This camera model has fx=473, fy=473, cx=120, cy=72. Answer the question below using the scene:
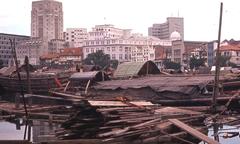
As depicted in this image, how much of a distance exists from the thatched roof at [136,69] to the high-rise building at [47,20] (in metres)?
102

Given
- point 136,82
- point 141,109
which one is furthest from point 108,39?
point 141,109

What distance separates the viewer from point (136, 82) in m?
19.9

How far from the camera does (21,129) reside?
16.7m

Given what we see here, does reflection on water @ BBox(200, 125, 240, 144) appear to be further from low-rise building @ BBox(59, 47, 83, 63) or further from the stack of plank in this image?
low-rise building @ BBox(59, 47, 83, 63)

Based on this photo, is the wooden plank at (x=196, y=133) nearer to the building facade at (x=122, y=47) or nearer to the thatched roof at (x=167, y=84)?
the thatched roof at (x=167, y=84)

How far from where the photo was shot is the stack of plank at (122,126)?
350 inches

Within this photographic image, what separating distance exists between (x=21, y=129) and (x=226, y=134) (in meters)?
7.69

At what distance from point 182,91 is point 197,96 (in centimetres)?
61

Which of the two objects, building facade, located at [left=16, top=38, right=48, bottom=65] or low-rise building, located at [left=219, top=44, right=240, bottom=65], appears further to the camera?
building facade, located at [left=16, top=38, right=48, bottom=65]

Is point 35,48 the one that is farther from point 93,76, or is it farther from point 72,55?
point 93,76

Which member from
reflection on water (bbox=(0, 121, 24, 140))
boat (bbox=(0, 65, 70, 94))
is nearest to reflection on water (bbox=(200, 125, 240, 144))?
reflection on water (bbox=(0, 121, 24, 140))

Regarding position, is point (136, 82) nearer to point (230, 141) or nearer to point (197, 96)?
point (197, 96)

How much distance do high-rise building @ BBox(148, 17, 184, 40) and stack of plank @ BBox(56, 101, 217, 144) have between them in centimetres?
13908

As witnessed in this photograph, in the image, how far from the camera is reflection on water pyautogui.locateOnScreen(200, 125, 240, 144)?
11.8 m
